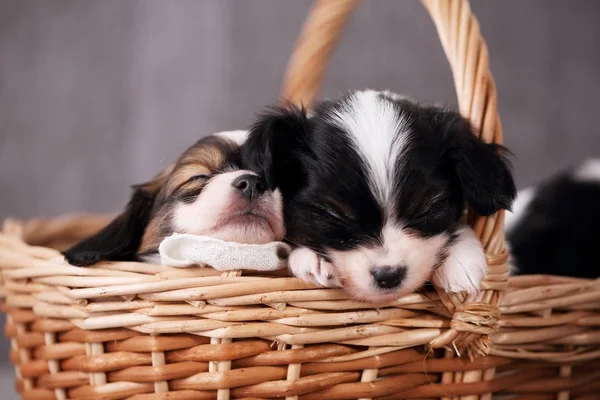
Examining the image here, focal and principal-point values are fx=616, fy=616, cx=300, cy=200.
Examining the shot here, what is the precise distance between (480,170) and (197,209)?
75 centimetres

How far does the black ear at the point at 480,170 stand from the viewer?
145 centimetres

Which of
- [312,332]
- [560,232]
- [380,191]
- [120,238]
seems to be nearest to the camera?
[312,332]

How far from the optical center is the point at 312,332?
1.34 m

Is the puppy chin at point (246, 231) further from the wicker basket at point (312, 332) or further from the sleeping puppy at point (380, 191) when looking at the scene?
the wicker basket at point (312, 332)

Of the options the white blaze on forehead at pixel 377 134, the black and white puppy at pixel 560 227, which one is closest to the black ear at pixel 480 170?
the white blaze on forehead at pixel 377 134

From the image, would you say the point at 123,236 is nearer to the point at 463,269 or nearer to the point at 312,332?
the point at 312,332

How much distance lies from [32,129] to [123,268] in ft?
6.74

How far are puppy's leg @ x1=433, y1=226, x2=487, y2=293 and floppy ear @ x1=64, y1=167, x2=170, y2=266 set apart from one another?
864 millimetres

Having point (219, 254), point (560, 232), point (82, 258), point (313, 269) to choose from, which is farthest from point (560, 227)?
point (82, 258)

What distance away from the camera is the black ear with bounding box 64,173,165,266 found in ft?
5.21

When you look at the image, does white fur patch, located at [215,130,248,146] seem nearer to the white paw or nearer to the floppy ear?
the floppy ear

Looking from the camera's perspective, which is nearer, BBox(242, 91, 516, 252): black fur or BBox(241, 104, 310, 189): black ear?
BBox(242, 91, 516, 252): black fur

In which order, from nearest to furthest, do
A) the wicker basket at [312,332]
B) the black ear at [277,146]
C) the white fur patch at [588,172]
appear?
the wicker basket at [312,332] → the black ear at [277,146] → the white fur patch at [588,172]

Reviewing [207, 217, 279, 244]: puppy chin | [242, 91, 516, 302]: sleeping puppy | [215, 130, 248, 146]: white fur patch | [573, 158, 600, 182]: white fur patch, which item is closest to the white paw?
[242, 91, 516, 302]: sleeping puppy
